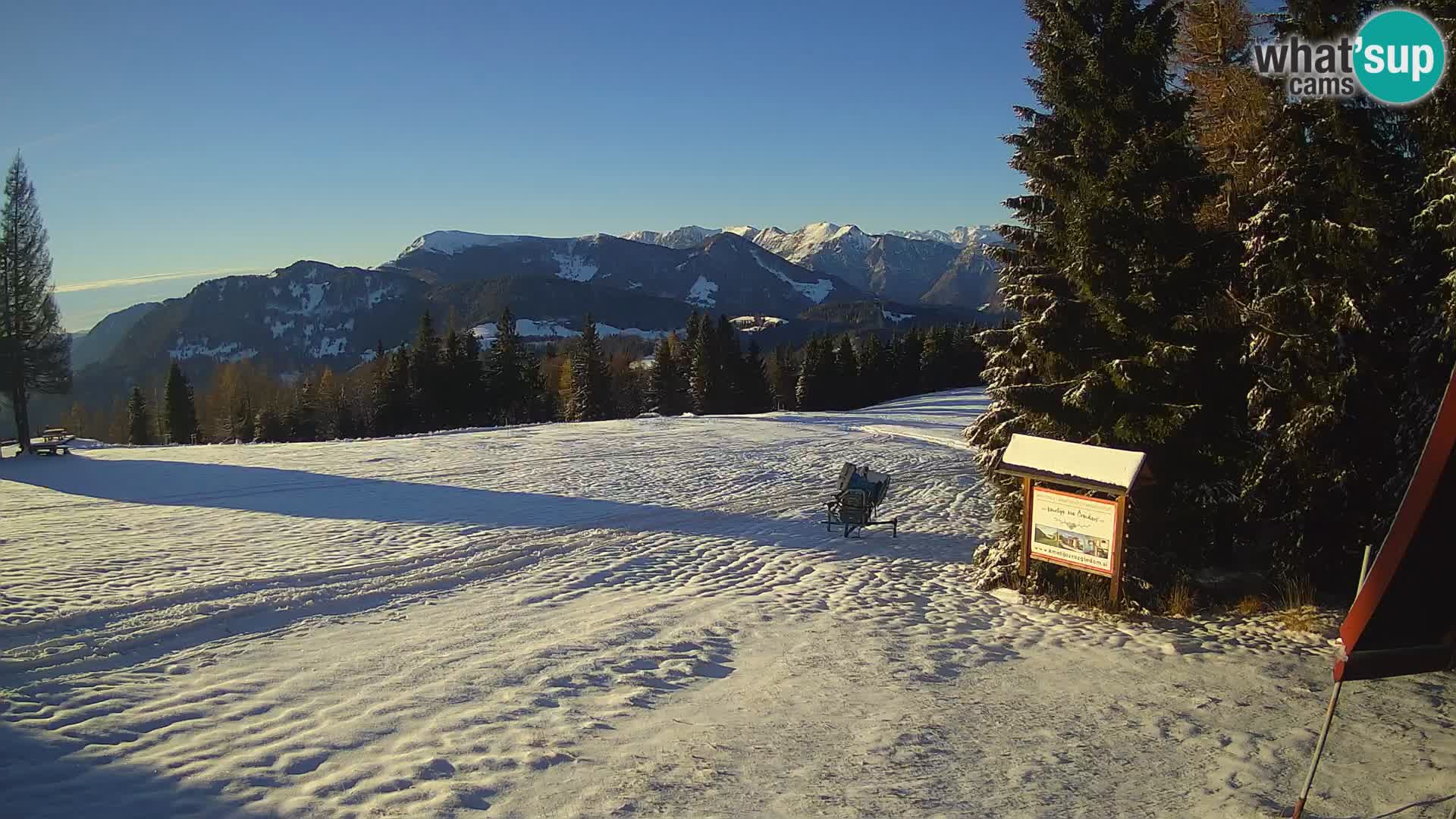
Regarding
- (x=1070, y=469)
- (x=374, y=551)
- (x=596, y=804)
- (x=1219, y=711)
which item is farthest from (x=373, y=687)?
(x=1070, y=469)

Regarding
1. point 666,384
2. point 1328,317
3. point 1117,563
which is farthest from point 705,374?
→ point 1328,317

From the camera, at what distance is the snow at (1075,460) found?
9.63 metres

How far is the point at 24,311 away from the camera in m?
30.0

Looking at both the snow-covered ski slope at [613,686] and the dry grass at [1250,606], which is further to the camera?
the dry grass at [1250,606]

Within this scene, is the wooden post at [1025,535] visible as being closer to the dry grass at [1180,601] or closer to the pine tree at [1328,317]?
the dry grass at [1180,601]

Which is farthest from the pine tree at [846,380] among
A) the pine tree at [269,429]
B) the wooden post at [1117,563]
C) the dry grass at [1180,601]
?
the wooden post at [1117,563]

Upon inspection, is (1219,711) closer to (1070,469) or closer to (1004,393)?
(1070,469)

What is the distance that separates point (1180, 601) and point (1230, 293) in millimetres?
4168

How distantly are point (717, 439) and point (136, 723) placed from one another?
78.8 ft

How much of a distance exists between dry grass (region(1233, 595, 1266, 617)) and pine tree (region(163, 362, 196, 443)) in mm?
73848

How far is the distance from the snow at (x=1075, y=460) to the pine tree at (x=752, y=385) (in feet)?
181

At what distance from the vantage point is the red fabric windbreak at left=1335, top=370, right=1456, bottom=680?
4.98 meters

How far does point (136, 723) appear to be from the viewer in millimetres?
6168

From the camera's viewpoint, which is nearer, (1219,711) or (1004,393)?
(1219,711)
